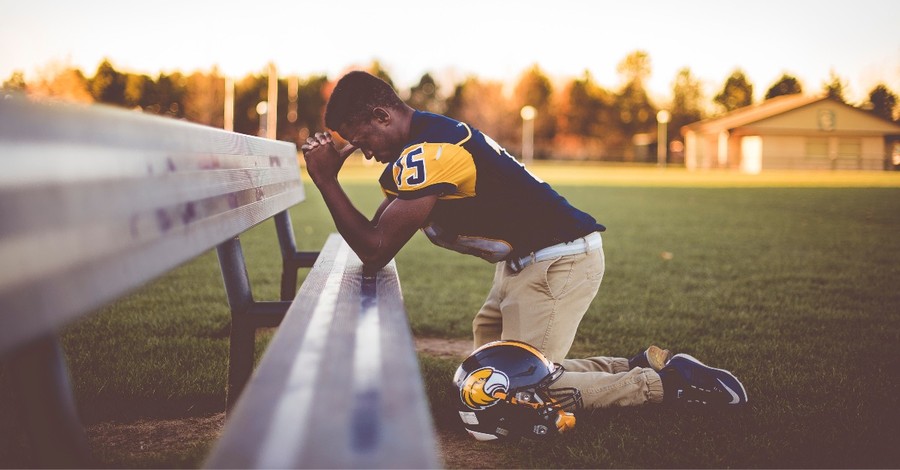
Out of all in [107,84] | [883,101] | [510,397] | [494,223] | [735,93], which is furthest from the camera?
[735,93]

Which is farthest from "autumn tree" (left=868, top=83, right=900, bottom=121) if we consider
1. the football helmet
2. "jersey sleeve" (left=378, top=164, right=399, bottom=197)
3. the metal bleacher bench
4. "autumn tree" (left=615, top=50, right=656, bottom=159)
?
the metal bleacher bench

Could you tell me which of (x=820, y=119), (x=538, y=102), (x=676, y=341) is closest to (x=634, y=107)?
(x=538, y=102)

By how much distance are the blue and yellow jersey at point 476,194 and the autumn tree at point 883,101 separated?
63.4 meters

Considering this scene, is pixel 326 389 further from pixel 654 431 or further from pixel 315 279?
pixel 654 431

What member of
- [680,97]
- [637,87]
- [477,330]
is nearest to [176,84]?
[637,87]

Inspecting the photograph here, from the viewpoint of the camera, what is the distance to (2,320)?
1.04m

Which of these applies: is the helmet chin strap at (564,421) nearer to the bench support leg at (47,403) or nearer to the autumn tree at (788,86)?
the bench support leg at (47,403)

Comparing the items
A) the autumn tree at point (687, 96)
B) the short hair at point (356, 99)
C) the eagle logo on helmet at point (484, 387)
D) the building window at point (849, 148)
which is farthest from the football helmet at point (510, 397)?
the autumn tree at point (687, 96)

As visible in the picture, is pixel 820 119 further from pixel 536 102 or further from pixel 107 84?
pixel 107 84

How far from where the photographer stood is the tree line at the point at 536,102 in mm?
72062

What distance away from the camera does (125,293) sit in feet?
4.78

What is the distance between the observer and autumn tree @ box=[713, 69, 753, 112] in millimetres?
99250

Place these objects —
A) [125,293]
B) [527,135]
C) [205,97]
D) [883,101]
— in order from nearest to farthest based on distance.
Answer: [125,293]
[883,101]
[205,97]
[527,135]

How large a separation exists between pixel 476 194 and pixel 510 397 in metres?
0.82
